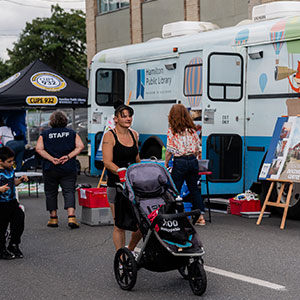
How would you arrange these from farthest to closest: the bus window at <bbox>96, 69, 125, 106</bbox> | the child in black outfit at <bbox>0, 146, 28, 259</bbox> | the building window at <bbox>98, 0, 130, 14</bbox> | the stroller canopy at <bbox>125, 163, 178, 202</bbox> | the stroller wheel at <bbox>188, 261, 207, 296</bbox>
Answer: the building window at <bbox>98, 0, 130, 14</bbox> < the bus window at <bbox>96, 69, 125, 106</bbox> < the child in black outfit at <bbox>0, 146, 28, 259</bbox> < the stroller canopy at <bbox>125, 163, 178, 202</bbox> < the stroller wheel at <bbox>188, 261, 207, 296</bbox>

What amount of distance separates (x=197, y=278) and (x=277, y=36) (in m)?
5.92

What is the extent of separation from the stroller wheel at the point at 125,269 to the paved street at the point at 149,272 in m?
0.08

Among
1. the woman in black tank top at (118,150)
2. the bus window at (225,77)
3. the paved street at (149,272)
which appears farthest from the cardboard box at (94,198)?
the woman in black tank top at (118,150)

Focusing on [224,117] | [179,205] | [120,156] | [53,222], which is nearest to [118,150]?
[120,156]

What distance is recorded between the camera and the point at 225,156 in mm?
11531

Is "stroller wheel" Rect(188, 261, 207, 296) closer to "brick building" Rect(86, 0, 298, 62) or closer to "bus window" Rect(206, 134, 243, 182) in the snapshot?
"bus window" Rect(206, 134, 243, 182)

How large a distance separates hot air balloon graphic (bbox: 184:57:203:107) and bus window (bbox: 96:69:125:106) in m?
2.71

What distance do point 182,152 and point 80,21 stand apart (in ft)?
137

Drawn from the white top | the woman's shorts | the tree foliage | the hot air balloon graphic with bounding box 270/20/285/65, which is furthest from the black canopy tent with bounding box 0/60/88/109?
the tree foliage

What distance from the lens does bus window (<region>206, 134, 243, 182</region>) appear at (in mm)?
11336

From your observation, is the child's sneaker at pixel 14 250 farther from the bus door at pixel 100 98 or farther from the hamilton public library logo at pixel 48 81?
the hamilton public library logo at pixel 48 81

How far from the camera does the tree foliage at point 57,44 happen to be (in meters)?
48.9

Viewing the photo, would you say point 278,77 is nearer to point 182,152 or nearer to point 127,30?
point 182,152

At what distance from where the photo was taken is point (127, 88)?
14680 mm
